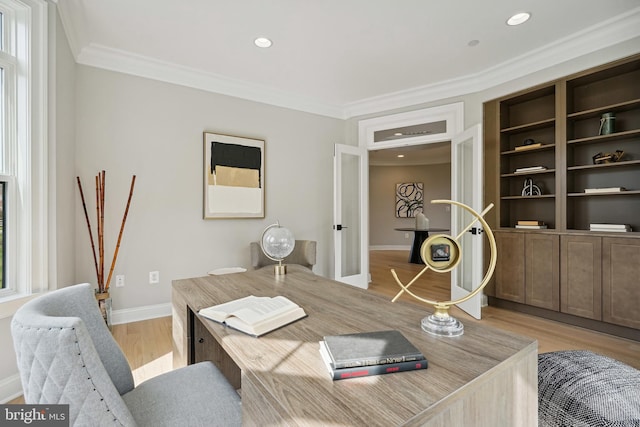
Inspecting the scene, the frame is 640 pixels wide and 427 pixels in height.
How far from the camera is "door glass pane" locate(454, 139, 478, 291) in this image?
3.41 meters

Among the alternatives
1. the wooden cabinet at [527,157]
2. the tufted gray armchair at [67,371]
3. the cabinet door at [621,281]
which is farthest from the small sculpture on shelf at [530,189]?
the tufted gray armchair at [67,371]

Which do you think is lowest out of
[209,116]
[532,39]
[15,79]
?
[15,79]

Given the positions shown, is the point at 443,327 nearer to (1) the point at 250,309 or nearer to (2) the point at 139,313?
(1) the point at 250,309

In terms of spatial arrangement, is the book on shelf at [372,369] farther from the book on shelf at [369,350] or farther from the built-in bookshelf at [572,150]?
the built-in bookshelf at [572,150]

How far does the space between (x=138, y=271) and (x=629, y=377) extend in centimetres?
348

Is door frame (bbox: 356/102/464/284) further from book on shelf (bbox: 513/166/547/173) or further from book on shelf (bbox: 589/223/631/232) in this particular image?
book on shelf (bbox: 589/223/631/232)

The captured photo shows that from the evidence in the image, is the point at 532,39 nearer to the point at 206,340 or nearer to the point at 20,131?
the point at 206,340

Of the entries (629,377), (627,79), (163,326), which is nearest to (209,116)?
(163,326)

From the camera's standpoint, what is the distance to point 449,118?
12.3 ft

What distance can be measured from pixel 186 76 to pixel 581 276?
4274mm

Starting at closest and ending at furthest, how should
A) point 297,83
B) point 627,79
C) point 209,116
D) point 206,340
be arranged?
point 206,340
point 627,79
point 209,116
point 297,83

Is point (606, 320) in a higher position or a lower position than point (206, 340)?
lower

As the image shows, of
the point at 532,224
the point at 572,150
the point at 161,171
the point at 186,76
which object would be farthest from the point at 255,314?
the point at 572,150

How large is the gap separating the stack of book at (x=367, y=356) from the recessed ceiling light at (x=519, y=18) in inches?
109
